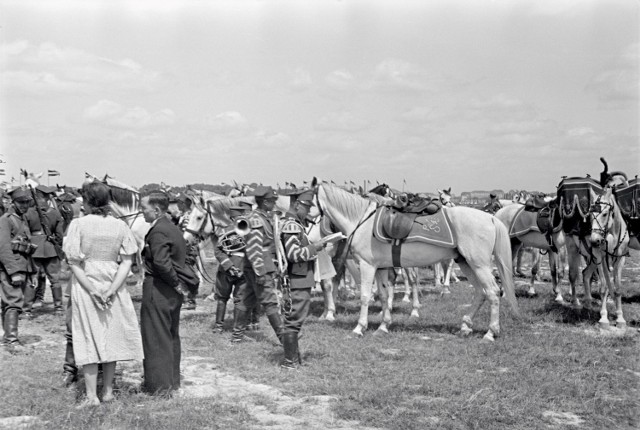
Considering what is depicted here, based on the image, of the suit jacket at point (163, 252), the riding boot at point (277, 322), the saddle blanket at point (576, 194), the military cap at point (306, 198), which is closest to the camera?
the suit jacket at point (163, 252)

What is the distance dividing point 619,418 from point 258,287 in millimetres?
4205

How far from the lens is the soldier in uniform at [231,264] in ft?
27.2

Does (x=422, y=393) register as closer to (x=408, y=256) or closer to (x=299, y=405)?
(x=299, y=405)

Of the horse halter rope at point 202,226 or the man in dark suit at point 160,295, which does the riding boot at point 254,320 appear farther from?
the man in dark suit at point 160,295

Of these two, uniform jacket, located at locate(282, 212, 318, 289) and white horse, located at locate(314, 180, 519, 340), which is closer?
uniform jacket, located at locate(282, 212, 318, 289)

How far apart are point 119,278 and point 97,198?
2.42 ft

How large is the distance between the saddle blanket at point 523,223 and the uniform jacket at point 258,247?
780 cm

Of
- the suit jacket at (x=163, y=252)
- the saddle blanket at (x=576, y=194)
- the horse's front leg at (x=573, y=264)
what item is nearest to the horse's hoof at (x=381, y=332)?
the saddle blanket at (x=576, y=194)

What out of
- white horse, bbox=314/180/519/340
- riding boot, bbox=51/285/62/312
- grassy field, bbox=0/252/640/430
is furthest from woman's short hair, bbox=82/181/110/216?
riding boot, bbox=51/285/62/312

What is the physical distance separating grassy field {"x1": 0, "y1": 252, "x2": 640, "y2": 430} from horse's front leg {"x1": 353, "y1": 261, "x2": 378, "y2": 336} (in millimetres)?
175

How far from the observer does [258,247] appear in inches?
287

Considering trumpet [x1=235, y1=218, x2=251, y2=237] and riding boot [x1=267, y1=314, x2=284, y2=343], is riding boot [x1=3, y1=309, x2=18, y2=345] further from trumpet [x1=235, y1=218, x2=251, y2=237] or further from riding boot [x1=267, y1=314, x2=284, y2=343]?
riding boot [x1=267, y1=314, x2=284, y2=343]

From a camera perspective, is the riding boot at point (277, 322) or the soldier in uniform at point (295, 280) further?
the riding boot at point (277, 322)

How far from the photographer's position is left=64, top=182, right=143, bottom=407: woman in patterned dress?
5281 millimetres
